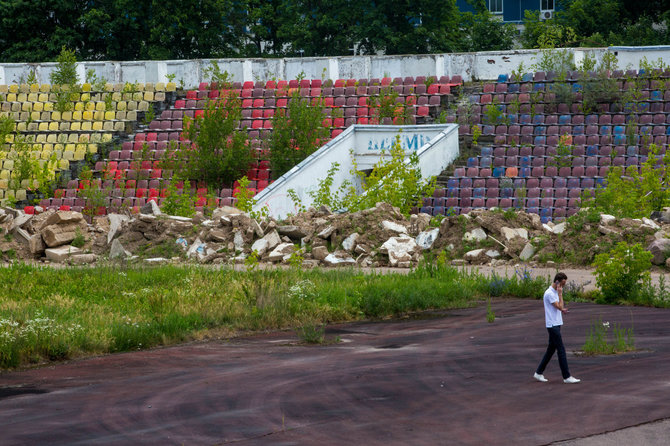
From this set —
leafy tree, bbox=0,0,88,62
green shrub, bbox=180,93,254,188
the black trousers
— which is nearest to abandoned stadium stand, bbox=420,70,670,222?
green shrub, bbox=180,93,254,188

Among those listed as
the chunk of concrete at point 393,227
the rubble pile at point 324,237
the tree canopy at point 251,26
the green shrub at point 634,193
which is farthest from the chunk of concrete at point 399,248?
the tree canopy at point 251,26

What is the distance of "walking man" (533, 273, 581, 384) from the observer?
12.4 meters

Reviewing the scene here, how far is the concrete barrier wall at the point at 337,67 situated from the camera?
3797 centimetres

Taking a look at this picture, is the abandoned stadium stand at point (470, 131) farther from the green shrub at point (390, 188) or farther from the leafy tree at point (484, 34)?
the leafy tree at point (484, 34)

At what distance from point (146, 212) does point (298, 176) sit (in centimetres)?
536

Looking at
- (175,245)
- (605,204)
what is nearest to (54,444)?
(175,245)

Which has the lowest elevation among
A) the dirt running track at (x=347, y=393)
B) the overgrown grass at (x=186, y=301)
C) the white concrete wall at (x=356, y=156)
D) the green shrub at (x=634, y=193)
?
the dirt running track at (x=347, y=393)

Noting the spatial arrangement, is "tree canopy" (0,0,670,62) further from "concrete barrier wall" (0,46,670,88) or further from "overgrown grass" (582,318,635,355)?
"overgrown grass" (582,318,635,355)

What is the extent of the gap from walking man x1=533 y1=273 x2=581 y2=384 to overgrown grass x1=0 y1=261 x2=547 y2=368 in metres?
6.41

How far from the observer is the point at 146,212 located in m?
31.7

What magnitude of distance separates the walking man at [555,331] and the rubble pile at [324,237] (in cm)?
1125

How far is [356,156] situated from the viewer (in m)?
36.0

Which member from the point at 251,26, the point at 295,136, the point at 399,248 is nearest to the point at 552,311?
the point at 399,248

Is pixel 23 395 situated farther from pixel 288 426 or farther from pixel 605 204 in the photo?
pixel 605 204
